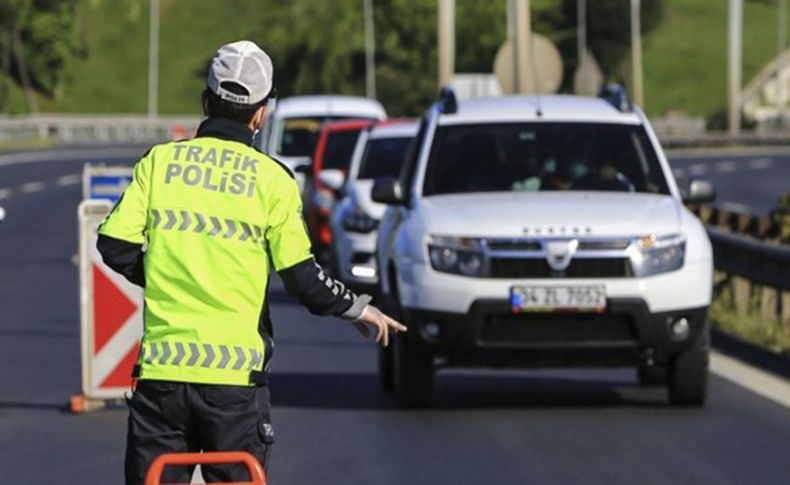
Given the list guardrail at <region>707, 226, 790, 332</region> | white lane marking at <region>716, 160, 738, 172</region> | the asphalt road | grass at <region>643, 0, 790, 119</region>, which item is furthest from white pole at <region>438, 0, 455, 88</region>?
grass at <region>643, 0, 790, 119</region>

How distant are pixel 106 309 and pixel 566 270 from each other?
8.29 feet

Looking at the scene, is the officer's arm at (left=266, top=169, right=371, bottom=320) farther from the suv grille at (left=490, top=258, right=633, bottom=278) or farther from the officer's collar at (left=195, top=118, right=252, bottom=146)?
the suv grille at (left=490, top=258, right=633, bottom=278)

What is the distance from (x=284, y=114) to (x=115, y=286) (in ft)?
61.6

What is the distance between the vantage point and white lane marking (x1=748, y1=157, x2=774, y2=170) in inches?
2726

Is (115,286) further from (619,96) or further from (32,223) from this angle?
(32,223)

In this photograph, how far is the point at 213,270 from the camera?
6.19 meters

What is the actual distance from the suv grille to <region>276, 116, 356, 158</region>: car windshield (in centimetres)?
1821

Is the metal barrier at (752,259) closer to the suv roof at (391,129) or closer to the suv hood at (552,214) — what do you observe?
the suv hood at (552,214)

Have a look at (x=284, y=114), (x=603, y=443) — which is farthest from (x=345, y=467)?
(x=284, y=114)

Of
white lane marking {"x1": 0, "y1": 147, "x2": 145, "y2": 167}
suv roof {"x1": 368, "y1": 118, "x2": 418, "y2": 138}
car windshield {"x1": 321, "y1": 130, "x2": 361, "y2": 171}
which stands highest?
suv roof {"x1": 368, "y1": 118, "x2": 418, "y2": 138}

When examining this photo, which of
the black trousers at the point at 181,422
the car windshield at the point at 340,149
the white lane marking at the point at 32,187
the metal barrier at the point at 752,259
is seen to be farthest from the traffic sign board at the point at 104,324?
the white lane marking at the point at 32,187

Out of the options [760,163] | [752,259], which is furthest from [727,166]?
[752,259]

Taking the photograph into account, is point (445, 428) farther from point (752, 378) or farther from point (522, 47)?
point (522, 47)

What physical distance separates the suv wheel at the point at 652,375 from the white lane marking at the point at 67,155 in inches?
1901
